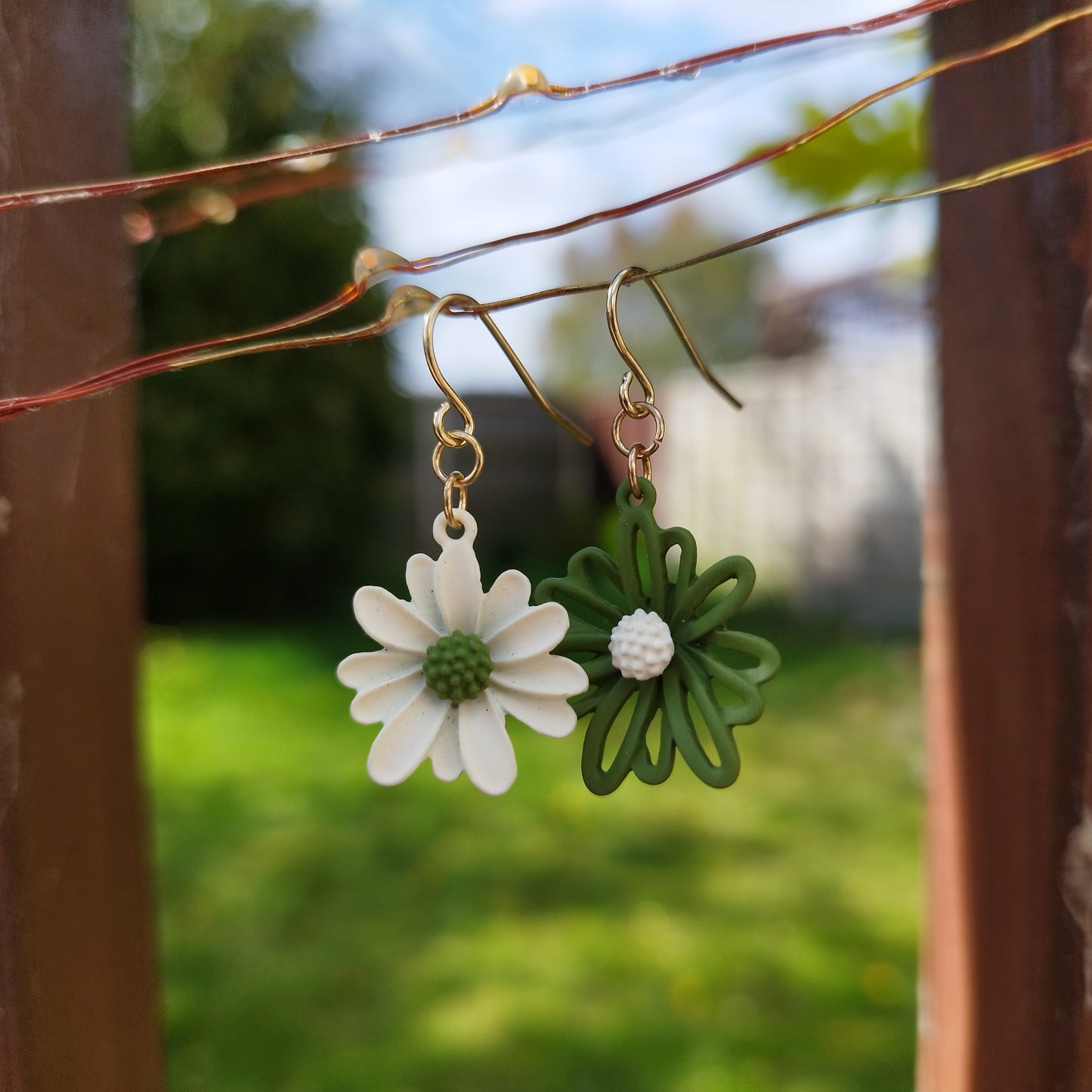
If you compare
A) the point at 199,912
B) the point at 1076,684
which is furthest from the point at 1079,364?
the point at 199,912


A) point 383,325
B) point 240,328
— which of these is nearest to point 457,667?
point 383,325

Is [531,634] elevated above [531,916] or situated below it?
above

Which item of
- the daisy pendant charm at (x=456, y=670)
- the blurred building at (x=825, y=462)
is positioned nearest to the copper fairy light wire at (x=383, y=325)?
the daisy pendant charm at (x=456, y=670)

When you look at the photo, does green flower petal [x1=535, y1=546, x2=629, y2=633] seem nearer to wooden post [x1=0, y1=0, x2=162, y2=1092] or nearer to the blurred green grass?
wooden post [x1=0, y1=0, x2=162, y2=1092]

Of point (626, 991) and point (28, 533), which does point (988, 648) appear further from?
point (626, 991)

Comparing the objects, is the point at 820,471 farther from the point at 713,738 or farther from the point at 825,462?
the point at 713,738
